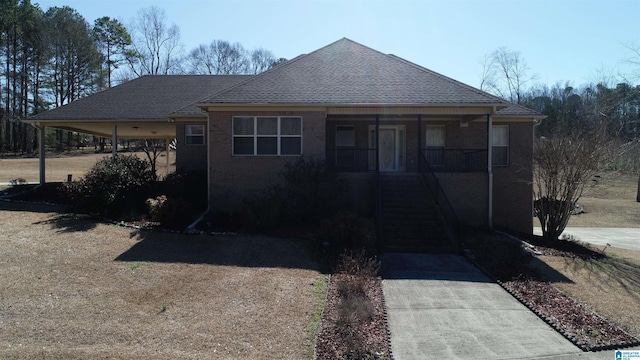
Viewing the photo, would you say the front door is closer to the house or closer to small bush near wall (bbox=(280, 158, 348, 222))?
the house

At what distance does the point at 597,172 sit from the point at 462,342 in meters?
10.3

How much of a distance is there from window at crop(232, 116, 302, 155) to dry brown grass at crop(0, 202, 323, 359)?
419 centimetres

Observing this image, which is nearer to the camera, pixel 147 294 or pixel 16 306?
pixel 16 306

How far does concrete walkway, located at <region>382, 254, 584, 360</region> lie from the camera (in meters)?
6.07

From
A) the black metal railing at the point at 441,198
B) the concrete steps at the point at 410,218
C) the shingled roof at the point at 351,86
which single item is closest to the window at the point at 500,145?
the shingled roof at the point at 351,86

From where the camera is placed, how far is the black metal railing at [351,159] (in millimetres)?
16172

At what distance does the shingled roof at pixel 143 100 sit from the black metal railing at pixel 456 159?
10274 mm

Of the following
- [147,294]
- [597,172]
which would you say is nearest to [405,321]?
[147,294]

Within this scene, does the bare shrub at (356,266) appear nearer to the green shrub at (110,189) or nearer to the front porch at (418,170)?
the front porch at (418,170)

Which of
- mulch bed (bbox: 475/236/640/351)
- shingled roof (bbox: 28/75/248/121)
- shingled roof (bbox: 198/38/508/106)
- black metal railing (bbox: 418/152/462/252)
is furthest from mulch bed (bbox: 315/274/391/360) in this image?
shingled roof (bbox: 28/75/248/121)

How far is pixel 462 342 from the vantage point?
632 cm

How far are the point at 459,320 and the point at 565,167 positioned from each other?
881cm

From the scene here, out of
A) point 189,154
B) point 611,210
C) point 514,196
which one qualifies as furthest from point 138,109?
point 611,210

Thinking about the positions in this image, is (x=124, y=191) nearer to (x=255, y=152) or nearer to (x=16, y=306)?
(x=255, y=152)
